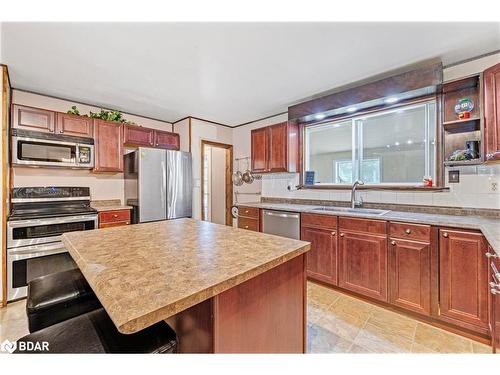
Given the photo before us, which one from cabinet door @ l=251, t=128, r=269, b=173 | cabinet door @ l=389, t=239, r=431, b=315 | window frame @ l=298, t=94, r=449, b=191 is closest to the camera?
cabinet door @ l=389, t=239, r=431, b=315

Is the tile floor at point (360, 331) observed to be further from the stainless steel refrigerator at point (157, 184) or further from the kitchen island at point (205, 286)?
the stainless steel refrigerator at point (157, 184)

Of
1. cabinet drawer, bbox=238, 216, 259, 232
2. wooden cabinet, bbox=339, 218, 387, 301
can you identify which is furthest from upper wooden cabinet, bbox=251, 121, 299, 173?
wooden cabinet, bbox=339, 218, 387, 301

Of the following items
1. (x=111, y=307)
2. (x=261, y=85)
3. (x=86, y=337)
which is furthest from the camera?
(x=261, y=85)

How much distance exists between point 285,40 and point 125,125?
268cm

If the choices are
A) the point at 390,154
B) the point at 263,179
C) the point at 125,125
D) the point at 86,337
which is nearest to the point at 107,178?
the point at 125,125

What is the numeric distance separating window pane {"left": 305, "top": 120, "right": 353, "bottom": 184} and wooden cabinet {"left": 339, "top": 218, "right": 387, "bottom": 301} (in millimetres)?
987

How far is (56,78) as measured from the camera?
256 centimetres

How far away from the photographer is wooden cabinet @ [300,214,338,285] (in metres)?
2.53

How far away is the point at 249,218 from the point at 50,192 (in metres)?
2.69

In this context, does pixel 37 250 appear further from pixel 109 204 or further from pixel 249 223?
pixel 249 223

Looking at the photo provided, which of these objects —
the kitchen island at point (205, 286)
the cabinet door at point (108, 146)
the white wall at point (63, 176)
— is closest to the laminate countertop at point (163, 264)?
the kitchen island at point (205, 286)

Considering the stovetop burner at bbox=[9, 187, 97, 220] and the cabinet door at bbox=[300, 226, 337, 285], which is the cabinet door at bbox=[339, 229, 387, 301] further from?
the stovetop burner at bbox=[9, 187, 97, 220]
